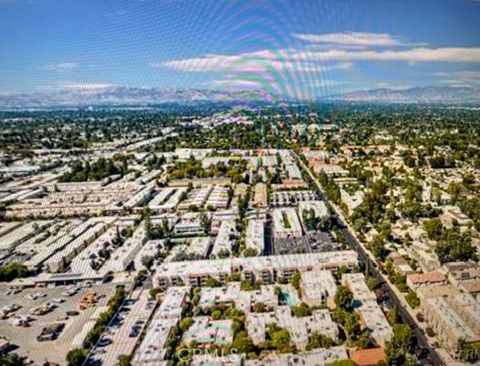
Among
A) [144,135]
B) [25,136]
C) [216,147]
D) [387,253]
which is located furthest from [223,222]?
[144,135]

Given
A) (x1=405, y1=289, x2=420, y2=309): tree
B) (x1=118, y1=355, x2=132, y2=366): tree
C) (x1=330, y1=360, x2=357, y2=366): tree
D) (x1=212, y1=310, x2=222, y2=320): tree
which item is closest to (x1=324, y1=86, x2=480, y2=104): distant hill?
(x1=405, y1=289, x2=420, y2=309): tree

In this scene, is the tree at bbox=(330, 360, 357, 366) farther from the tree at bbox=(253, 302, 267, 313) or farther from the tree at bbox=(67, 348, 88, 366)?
the tree at bbox=(67, 348, 88, 366)

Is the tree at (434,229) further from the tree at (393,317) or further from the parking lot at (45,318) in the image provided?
the parking lot at (45,318)

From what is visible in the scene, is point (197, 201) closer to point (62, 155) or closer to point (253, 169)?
point (253, 169)

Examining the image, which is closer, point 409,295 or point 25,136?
point 409,295

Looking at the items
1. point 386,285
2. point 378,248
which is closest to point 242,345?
point 386,285

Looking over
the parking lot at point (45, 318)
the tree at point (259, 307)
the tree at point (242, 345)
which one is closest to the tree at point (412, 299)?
the tree at point (259, 307)

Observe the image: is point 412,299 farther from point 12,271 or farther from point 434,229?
point 12,271

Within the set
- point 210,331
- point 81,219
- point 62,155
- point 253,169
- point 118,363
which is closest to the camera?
point 118,363
